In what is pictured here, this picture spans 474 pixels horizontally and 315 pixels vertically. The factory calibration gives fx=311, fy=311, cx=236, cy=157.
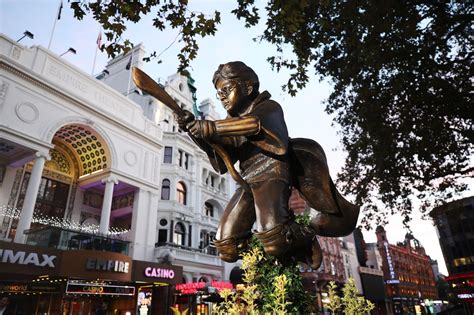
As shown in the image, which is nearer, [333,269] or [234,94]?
[234,94]

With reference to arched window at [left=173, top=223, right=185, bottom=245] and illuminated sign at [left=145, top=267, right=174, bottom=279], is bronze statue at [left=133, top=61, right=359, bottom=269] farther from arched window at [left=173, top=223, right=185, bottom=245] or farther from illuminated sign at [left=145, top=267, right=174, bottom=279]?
arched window at [left=173, top=223, right=185, bottom=245]

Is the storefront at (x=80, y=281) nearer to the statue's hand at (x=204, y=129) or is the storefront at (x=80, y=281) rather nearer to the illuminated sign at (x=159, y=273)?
the illuminated sign at (x=159, y=273)

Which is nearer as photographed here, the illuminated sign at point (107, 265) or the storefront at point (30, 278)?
the storefront at point (30, 278)

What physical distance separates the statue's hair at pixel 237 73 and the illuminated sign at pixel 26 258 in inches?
579

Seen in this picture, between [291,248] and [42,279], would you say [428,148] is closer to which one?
[291,248]

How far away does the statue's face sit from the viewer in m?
2.81

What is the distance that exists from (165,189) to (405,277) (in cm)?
5529

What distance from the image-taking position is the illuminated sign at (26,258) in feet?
43.0

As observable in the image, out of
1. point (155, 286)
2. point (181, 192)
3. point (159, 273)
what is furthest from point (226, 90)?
point (181, 192)

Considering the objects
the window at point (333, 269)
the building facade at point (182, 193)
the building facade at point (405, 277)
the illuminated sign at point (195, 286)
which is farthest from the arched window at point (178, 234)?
the building facade at point (405, 277)

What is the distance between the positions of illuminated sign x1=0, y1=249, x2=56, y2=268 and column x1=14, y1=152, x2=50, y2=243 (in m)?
1.75

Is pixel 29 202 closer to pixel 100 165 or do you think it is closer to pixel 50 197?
pixel 50 197

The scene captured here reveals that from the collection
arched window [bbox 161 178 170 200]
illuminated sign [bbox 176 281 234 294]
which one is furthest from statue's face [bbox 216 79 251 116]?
arched window [bbox 161 178 170 200]

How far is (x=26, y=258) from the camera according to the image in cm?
1375
